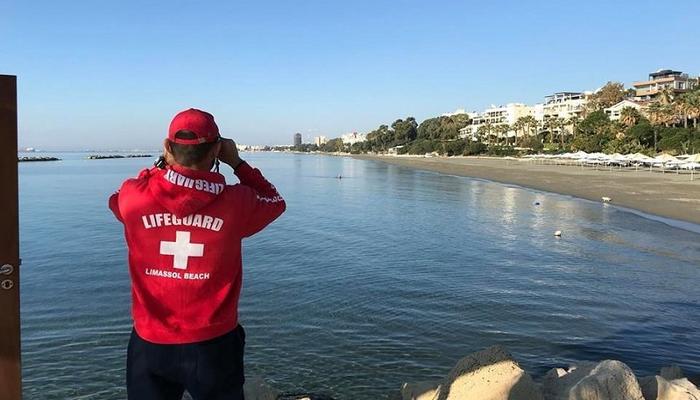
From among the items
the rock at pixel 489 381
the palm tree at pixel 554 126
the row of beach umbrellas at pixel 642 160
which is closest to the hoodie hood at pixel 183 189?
the rock at pixel 489 381

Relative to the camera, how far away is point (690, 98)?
71.1 meters

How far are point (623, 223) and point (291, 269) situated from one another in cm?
1577

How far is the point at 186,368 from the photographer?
2354mm

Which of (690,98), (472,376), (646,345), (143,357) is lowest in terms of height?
(646,345)

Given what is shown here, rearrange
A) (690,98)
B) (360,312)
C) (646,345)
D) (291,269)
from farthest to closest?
(690,98)
(291,269)
(360,312)
(646,345)

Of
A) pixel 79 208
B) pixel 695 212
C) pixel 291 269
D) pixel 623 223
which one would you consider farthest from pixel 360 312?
pixel 79 208

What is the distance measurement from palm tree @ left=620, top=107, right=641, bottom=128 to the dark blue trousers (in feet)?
285

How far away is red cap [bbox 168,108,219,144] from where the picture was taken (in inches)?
89.7

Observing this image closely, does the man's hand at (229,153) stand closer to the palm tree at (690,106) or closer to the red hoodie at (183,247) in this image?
the red hoodie at (183,247)

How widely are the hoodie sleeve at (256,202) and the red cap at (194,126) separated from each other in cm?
29

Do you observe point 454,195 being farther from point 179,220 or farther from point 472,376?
point 179,220

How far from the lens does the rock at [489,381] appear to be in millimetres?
4109

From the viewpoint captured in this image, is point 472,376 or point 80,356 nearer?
point 472,376

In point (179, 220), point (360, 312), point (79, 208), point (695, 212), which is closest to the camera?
point (179, 220)
